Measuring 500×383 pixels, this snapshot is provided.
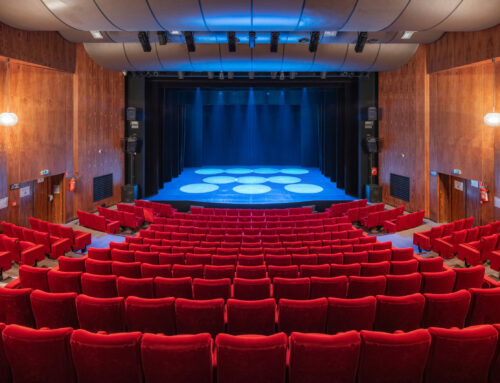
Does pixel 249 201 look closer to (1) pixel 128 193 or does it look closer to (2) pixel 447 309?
(1) pixel 128 193

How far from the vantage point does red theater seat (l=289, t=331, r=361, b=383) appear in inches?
115

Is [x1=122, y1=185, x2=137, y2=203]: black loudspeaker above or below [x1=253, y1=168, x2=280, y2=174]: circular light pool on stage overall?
below

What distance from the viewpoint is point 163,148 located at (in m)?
20.9

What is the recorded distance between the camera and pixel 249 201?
53.9 ft

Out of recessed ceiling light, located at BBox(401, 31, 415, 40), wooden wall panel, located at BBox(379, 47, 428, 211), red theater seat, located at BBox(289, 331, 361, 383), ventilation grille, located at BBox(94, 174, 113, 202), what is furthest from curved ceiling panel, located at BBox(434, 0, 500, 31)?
ventilation grille, located at BBox(94, 174, 113, 202)

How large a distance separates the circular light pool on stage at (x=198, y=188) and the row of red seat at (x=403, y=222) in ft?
30.1

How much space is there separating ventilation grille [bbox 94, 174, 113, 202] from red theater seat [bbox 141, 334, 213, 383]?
47.2ft

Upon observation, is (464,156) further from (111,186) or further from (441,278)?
(111,186)

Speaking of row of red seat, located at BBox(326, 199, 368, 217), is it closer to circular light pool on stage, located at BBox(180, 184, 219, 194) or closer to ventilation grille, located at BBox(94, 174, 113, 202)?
circular light pool on stage, located at BBox(180, 184, 219, 194)

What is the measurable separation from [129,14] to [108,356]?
25.9ft

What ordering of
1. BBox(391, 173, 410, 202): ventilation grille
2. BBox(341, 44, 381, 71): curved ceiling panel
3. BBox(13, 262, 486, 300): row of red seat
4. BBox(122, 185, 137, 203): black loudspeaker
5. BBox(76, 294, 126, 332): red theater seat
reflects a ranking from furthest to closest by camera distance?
BBox(122, 185, 137, 203): black loudspeaker < BBox(391, 173, 410, 202): ventilation grille < BBox(341, 44, 381, 71): curved ceiling panel < BBox(13, 262, 486, 300): row of red seat < BBox(76, 294, 126, 332): red theater seat

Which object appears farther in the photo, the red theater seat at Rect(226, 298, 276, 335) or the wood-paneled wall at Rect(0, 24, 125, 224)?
the wood-paneled wall at Rect(0, 24, 125, 224)

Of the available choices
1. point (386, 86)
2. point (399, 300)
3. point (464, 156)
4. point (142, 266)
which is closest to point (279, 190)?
point (386, 86)

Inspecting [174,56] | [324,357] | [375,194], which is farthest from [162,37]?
[375,194]
